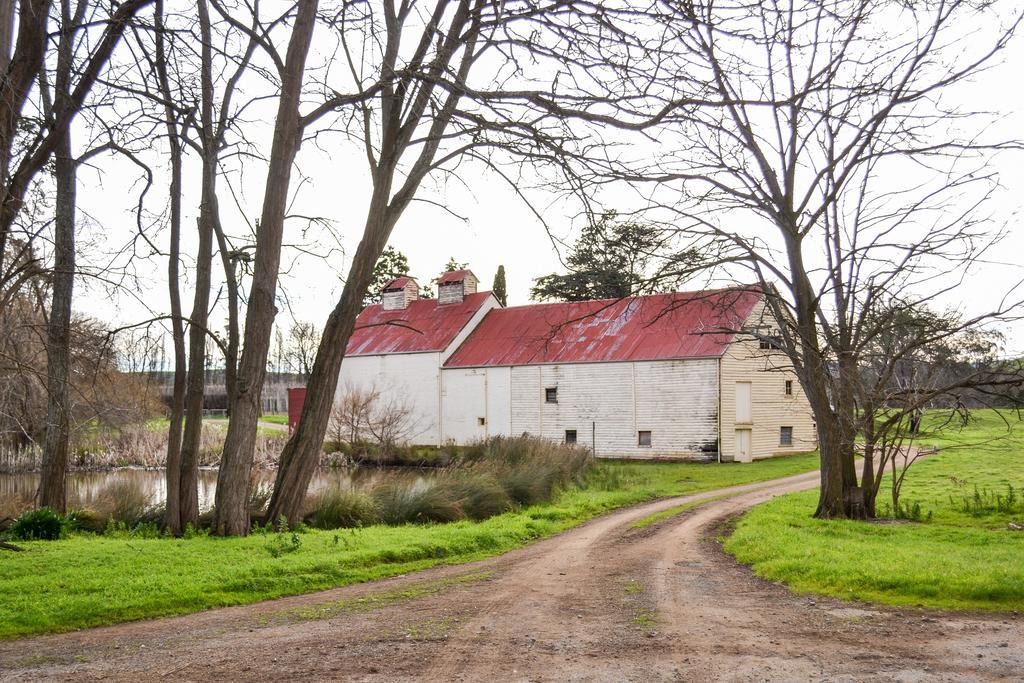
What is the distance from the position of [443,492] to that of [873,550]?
26.8ft

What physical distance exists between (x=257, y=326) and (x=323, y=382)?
1.33 meters

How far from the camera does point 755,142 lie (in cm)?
1390

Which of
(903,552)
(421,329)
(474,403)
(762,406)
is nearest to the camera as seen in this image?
(903,552)

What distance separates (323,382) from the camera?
42.3 feet

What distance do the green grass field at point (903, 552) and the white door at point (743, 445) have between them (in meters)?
14.2

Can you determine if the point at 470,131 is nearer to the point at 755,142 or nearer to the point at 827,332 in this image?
the point at 755,142

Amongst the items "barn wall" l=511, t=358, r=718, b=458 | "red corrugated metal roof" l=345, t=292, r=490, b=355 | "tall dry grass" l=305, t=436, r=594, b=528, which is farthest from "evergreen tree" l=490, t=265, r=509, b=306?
"tall dry grass" l=305, t=436, r=594, b=528

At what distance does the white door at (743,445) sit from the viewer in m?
32.3

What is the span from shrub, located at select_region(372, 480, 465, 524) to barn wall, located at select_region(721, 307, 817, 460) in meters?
18.5

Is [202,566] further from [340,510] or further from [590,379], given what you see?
[590,379]

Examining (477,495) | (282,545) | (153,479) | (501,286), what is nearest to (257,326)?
(282,545)

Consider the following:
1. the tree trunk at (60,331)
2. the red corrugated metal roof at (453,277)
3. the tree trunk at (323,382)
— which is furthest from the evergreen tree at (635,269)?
the red corrugated metal roof at (453,277)

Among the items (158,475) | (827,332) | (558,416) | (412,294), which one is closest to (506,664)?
(827,332)

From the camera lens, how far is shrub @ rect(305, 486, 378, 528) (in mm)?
14320
